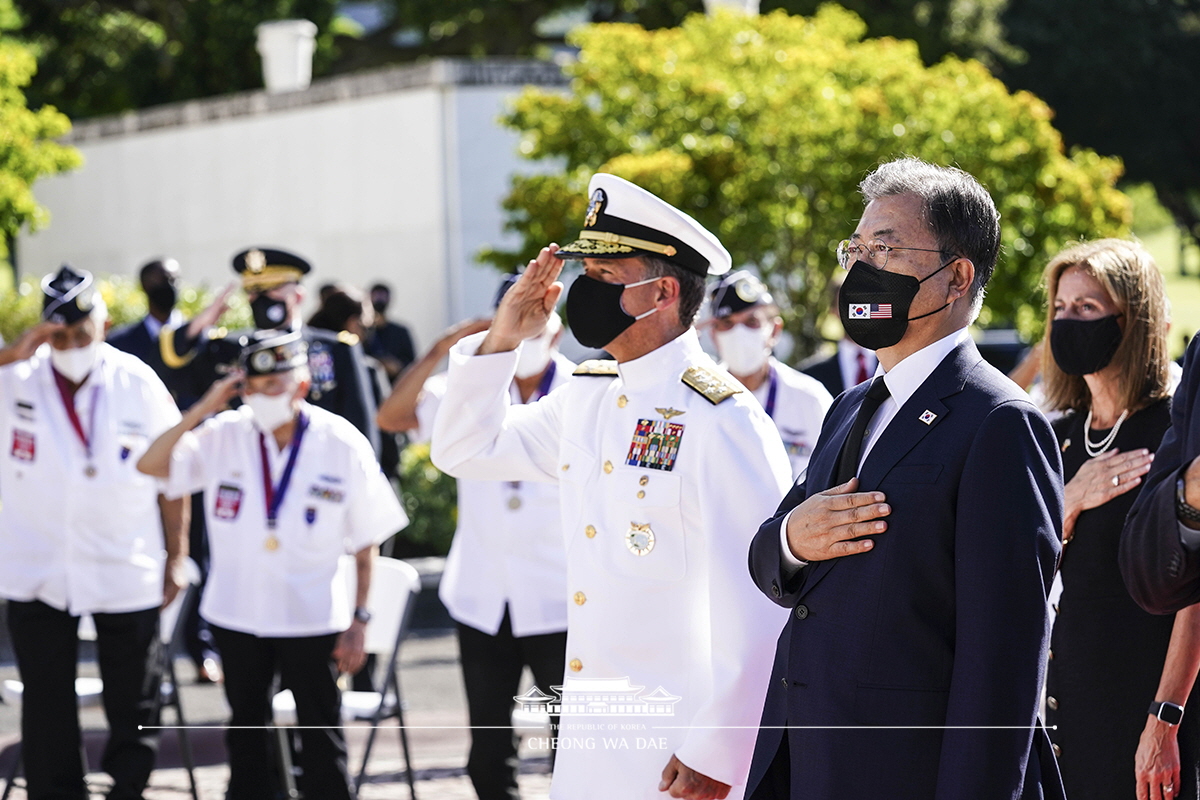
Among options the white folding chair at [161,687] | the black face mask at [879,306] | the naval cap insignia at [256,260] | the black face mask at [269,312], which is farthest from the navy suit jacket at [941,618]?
the naval cap insignia at [256,260]

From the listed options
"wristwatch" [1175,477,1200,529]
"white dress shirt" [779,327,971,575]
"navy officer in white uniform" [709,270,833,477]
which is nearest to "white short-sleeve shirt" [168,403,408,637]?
"navy officer in white uniform" [709,270,833,477]

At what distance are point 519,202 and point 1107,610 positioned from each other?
9839mm

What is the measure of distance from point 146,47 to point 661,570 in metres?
27.0

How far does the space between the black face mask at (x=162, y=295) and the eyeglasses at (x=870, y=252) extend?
7.29 metres

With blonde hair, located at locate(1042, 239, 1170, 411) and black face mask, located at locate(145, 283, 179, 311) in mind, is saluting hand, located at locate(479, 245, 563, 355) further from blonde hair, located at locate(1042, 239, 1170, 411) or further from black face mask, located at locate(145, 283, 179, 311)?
black face mask, located at locate(145, 283, 179, 311)

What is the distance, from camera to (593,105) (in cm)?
1491

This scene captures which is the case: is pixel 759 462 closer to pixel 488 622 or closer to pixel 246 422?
pixel 488 622

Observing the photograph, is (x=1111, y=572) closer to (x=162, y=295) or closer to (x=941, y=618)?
(x=941, y=618)

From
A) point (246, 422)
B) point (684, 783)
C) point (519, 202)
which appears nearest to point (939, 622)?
point (684, 783)

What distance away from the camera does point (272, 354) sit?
20.2 ft

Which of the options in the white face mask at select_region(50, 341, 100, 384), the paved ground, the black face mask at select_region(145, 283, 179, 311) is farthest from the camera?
the black face mask at select_region(145, 283, 179, 311)

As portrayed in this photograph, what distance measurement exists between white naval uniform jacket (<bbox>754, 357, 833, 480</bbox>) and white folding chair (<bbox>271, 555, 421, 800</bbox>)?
5.80ft

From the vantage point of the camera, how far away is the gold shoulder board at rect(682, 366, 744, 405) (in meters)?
3.88

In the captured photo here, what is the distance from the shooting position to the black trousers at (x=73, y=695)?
6203 mm
